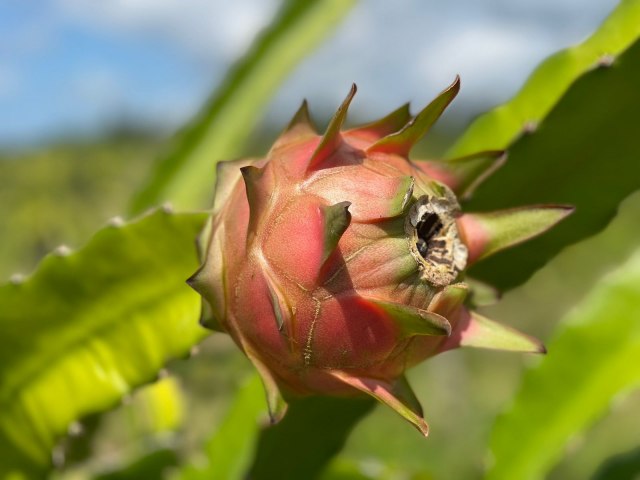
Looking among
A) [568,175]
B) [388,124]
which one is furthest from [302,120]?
[568,175]

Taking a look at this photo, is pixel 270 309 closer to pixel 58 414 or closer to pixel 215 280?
pixel 215 280

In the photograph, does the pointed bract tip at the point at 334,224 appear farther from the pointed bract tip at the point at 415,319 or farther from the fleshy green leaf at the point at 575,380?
the fleshy green leaf at the point at 575,380

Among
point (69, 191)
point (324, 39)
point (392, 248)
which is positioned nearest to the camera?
point (392, 248)

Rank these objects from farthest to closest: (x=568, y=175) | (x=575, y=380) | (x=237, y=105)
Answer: (x=237, y=105)
(x=575, y=380)
(x=568, y=175)

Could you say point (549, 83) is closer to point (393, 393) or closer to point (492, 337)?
point (492, 337)

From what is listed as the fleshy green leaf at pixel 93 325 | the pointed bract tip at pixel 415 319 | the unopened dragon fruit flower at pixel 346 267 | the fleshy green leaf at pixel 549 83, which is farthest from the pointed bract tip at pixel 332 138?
the fleshy green leaf at pixel 549 83

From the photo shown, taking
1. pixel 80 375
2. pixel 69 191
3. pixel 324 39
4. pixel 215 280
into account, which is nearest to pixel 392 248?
pixel 215 280
